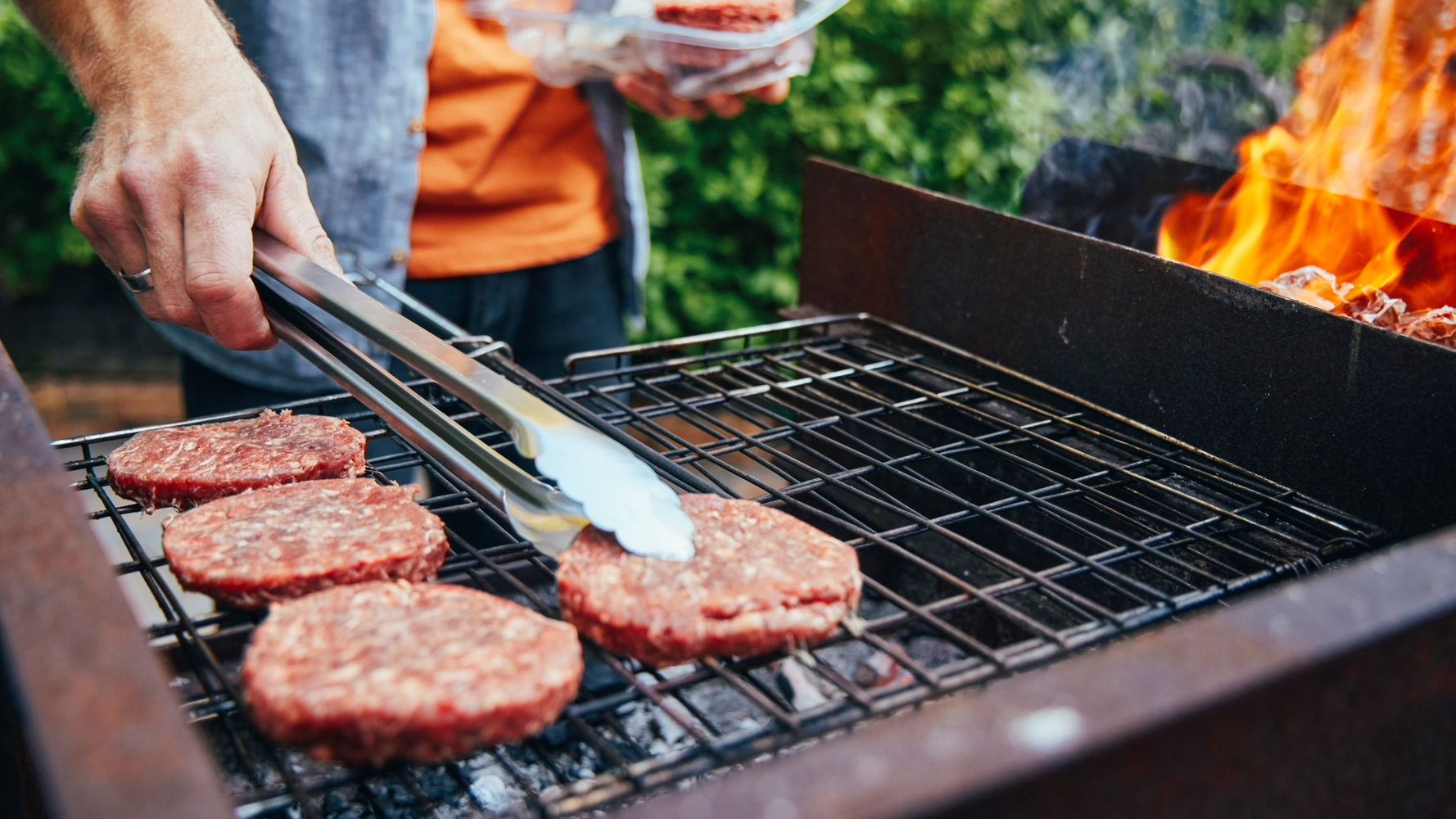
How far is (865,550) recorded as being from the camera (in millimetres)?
2775

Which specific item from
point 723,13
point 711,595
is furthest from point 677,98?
point 711,595

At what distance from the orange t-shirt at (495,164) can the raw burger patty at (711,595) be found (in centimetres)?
181

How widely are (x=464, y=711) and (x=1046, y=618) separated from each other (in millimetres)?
1446

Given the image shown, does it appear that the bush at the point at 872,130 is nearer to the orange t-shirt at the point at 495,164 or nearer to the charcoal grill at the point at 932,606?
the orange t-shirt at the point at 495,164

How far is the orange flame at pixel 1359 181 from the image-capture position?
95.5 inches

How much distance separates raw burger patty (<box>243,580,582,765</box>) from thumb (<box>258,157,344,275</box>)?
841mm

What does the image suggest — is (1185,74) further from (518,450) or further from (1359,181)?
(518,450)

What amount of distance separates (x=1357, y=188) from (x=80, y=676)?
2.88m

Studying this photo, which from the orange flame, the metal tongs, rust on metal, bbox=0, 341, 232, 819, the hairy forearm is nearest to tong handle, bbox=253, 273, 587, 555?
the metal tongs

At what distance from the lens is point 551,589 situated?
8.97ft

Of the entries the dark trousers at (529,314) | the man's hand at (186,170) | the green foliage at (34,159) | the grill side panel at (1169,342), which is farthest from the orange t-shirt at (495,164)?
the green foliage at (34,159)

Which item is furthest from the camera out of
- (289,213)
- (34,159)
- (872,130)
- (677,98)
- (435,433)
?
(872,130)

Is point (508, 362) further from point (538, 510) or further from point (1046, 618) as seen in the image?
point (1046, 618)

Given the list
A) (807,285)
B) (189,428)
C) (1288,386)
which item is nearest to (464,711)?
(189,428)
